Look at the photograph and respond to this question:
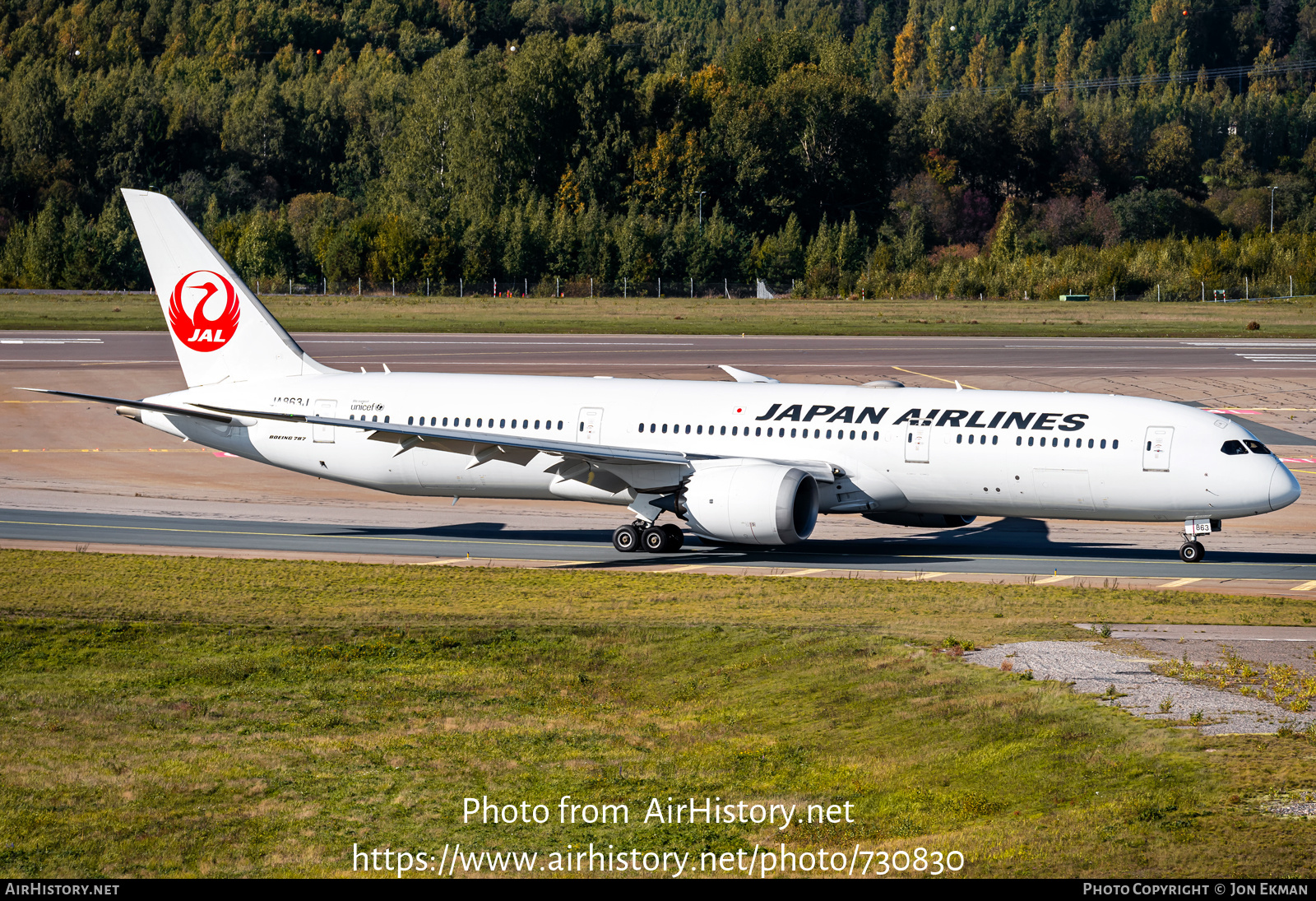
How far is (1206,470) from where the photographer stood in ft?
106

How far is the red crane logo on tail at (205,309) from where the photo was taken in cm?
3922

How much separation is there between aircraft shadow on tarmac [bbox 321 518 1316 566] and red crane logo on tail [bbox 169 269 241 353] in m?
6.65

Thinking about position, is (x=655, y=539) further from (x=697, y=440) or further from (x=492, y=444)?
(x=492, y=444)

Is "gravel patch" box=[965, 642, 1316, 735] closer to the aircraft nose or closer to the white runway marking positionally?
the aircraft nose

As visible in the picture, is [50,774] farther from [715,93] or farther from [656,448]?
Answer: [715,93]

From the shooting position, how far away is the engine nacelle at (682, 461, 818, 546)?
32.5m

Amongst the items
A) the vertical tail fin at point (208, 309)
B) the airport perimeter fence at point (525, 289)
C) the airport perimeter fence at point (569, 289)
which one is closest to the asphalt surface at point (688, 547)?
the vertical tail fin at point (208, 309)

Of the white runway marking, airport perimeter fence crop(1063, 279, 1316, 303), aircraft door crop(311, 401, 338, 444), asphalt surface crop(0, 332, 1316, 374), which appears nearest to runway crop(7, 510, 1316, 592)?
aircraft door crop(311, 401, 338, 444)

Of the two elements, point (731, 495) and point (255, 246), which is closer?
point (731, 495)

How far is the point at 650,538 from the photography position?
3603cm

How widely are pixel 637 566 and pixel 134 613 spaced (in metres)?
12.0

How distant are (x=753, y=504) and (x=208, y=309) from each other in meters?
17.1

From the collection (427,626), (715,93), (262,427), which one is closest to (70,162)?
(715,93)

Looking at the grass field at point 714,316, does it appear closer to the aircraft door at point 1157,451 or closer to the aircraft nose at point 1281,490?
the aircraft door at point 1157,451
